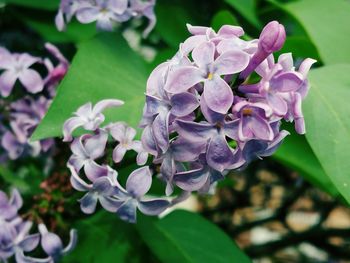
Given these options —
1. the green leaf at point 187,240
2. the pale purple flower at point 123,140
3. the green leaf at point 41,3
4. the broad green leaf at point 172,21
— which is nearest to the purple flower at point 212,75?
the pale purple flower at point 123,140

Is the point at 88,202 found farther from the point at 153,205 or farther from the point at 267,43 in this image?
the point at 267,43

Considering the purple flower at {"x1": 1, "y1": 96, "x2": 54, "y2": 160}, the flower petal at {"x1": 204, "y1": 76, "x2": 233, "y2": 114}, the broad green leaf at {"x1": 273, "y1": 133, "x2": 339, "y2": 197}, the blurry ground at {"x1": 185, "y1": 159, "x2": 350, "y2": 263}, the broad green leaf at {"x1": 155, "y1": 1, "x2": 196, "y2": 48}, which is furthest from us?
the blurry ground at {"x1": 185, "y1": 159, "x2": 350, "y2": 263}

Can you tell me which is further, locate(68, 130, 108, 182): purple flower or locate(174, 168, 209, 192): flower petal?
locate(68, 130, 108, 182): purple flower

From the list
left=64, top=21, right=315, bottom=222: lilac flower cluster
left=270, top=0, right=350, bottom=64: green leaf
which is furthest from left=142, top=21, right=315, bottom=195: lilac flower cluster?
left=270, top=0, right=350, bottom=64: green leaf

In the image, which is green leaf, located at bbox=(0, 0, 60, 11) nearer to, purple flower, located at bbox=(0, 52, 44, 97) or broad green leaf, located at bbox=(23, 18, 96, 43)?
broad green leaf, located at bbox=(23, 18, 96, 43)

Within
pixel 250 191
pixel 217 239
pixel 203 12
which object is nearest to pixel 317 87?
pixel 217 239

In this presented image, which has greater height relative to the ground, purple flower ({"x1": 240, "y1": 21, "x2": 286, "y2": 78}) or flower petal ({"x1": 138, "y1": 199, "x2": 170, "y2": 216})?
purple flower ({"x1": 240, "y1": 21, "x2": 286, "y2": 78})

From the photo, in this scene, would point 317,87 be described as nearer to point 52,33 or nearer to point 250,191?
point 52,33
